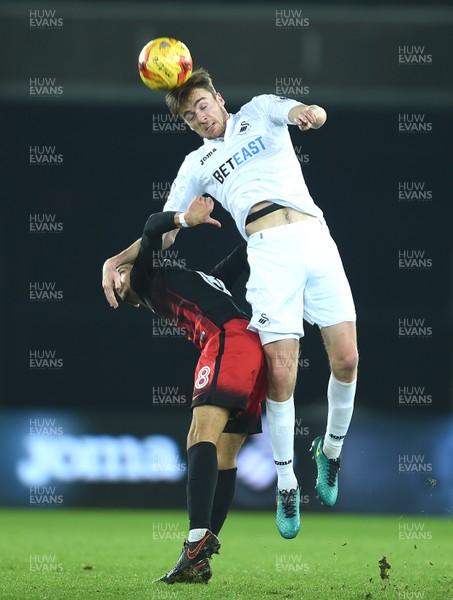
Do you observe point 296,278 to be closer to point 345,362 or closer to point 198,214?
point 345,362

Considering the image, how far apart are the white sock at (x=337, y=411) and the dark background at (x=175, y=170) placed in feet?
23.5

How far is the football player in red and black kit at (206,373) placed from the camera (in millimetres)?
5105

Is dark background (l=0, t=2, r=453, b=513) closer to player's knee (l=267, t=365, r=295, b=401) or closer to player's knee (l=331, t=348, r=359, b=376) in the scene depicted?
player's knee (l=331, t=348, r=359, b=376)

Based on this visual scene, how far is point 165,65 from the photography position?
5816 mm

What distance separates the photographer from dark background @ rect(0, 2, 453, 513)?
13.7 m

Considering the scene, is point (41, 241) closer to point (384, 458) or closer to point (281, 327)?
point (384, 458)

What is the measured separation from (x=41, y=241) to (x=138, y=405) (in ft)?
8.91

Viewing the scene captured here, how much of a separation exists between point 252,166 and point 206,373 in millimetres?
1367

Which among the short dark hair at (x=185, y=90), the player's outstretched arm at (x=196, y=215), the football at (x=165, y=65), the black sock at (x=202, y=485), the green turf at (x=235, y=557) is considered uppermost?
the football at (x=165, y=65)

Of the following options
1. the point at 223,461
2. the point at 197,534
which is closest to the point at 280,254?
the point at 223,461

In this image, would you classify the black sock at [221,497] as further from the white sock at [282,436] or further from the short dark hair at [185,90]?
the short dark hair at [185,90]

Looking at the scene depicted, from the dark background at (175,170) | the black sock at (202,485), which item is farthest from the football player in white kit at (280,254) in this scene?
the dark background at (175,170)

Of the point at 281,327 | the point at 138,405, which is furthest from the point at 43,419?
the point at 281,327

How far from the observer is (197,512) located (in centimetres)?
510
